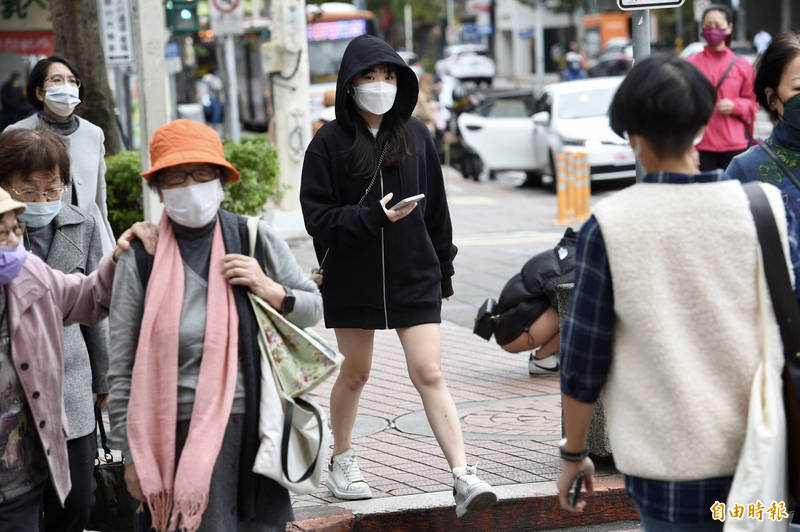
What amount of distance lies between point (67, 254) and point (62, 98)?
6.61 ft

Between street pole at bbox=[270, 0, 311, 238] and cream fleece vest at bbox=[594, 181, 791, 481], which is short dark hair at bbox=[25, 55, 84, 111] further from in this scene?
street pole at bbox=[270, 0, 311, 238]

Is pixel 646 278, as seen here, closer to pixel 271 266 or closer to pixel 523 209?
pixel 271 266

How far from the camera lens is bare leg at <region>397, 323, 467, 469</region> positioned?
501 cm

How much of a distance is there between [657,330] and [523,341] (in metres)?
4.57

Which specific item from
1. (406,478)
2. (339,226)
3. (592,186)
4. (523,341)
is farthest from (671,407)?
(592,186)

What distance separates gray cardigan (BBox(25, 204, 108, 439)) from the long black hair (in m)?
1.04

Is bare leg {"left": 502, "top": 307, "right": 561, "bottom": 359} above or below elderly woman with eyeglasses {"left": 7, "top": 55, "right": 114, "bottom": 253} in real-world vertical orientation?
below

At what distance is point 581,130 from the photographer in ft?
61.1

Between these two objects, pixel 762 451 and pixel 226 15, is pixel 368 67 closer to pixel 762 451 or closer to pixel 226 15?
pixel 762 451

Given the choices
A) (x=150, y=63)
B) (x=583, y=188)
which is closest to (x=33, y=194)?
(x=150, y=63)

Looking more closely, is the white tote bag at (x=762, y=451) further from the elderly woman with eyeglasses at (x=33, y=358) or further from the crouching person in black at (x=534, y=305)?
the crouching person in black at (x=534, y=305)

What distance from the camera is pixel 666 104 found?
2.90 metres

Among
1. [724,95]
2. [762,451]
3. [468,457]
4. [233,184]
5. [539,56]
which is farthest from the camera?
[539,56]

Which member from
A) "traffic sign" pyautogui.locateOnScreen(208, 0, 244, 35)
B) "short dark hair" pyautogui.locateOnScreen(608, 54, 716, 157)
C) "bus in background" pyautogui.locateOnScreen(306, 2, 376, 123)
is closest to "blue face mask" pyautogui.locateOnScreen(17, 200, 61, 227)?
"short dark hair" pyautogui.locateOnScreen(608, 54, 716, 157)
